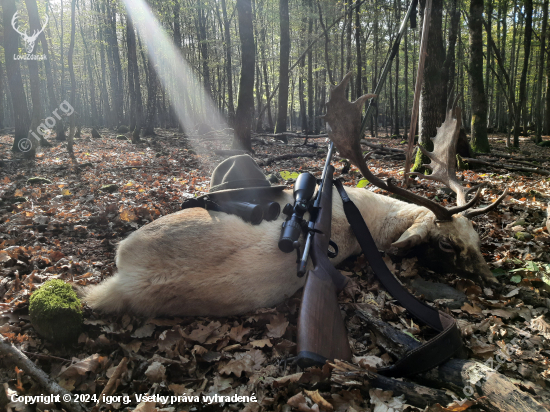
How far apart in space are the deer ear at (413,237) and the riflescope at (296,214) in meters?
1.16

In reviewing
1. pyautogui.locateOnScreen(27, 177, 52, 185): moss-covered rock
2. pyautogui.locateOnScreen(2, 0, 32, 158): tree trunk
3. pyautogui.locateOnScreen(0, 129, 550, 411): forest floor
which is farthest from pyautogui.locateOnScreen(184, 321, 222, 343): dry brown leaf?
pyautogui.locateOnScreen(2, 0, 32, 158): tree trunk

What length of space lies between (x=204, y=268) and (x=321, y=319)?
1.13 metres

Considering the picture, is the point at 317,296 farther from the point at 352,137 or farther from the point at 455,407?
the point at 352,137

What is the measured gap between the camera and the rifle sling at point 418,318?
6.59 feet

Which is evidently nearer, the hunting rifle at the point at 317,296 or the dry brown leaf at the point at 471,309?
the hunting rifle at the point at 317,296

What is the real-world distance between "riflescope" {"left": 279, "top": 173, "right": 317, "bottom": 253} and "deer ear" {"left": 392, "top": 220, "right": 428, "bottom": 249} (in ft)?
3.82

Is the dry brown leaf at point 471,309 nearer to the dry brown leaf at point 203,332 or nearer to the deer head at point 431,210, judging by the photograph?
the deer head at point 431,210

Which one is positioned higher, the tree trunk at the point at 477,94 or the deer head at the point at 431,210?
the tree trunk at the point at 477,94

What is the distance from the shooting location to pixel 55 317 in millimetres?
2508

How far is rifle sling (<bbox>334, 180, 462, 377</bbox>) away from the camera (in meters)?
2.01

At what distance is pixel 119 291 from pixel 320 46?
25.7 meters

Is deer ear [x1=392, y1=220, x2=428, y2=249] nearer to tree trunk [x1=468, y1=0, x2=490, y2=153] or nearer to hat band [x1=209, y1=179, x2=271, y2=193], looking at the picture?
hat band [x1=209, y1=179, x2=271, y2=193]

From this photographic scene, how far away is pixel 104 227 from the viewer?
4750 mm

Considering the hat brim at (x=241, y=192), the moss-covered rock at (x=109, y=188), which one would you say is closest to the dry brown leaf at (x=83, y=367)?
the hat brim at (x=241, y=192)
